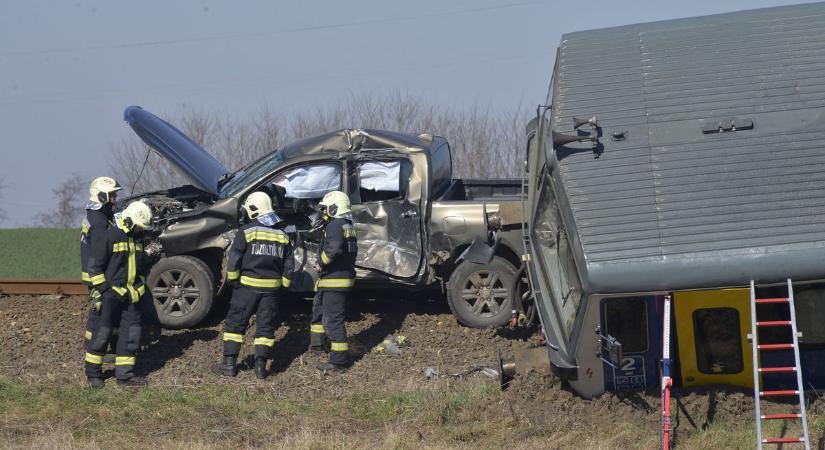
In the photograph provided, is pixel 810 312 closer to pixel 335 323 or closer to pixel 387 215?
pixel 335 323

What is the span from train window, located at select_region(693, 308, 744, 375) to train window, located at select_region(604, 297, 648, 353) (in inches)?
16.0

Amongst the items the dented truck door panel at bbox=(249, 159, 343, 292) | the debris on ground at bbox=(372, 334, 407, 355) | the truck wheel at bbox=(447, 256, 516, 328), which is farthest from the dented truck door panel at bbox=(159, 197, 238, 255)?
the truck wheel at bbox=(447, 256, 516, 328)

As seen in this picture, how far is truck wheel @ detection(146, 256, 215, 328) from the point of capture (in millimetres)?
11711

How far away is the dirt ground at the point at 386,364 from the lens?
27.9ft

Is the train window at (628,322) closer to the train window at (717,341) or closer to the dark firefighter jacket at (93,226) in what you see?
the train window at (717,341)

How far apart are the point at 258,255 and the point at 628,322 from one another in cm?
390

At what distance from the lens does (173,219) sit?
11.8m

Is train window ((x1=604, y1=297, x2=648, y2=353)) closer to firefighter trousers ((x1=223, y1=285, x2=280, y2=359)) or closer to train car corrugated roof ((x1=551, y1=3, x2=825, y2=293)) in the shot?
train car corrugated roof ((x1=551, y1=3, x2=825, y2=293))

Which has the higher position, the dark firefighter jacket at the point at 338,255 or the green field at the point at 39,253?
the dark firefighter jacket at the point at 338,255

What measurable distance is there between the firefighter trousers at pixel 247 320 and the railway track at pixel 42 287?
3.41m

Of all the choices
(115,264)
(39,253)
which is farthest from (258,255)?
(39,253)

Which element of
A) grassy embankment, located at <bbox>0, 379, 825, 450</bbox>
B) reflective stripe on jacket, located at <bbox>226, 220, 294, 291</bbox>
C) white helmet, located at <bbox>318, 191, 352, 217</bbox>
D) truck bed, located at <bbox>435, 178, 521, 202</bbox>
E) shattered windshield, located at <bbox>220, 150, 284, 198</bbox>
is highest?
shattered windshield, located at <bbox>220, 150, 284, 198</bbox>

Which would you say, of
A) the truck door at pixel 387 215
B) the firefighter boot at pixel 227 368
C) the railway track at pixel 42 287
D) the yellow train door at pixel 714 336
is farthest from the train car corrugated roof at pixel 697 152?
the railway track at pixel 42 287

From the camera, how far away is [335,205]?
10867mm
